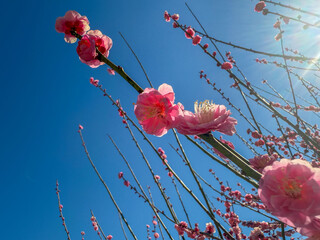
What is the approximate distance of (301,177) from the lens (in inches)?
20.5

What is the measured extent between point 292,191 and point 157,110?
47cm

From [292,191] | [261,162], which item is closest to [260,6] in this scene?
[261,162]

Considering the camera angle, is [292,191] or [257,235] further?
[257,235]

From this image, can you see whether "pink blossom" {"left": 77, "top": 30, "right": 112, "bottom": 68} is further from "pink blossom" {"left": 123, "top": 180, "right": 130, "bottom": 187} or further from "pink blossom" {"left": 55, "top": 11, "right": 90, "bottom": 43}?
"pink blossom" {"left": 123, "top": 180, "right": 130, "bottom": 187}

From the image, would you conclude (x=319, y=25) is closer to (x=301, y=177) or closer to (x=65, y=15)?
(x=301, y=177)

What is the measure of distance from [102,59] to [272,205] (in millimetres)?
747

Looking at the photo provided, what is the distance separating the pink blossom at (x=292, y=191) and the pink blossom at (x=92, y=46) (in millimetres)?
718

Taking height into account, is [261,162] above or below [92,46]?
below

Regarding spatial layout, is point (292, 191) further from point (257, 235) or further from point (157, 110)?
point (257, 235)

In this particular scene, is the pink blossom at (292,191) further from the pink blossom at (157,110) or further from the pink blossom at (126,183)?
the pink blossom at (126,183)

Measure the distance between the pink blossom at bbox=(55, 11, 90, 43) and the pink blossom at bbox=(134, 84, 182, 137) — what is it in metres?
0.50

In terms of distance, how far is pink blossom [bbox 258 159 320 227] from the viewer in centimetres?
49

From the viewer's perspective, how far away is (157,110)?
754mm

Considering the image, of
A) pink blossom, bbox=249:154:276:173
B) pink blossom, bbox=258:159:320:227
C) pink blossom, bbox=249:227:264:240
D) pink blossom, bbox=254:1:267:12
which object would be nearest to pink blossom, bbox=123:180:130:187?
pink blossom, bbox=249:227:264:240
